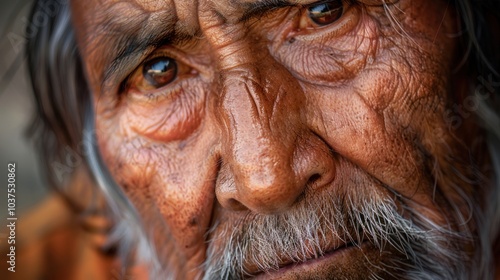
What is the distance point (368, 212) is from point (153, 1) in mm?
730

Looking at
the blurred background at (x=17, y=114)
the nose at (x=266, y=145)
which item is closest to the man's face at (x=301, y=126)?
the nose at (x=266, y=145)

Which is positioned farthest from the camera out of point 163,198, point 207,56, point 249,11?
point 163,198

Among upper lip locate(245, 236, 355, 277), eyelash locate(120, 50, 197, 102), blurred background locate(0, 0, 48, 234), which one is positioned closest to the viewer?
upper lip locate(245, 236, 355, 277)

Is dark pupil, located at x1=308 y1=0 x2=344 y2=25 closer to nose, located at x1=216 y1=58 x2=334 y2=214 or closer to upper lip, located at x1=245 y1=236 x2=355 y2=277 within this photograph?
nose, located at x1=216 y1=58 x2=334 y2=214

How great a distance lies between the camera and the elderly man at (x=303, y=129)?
150 cm

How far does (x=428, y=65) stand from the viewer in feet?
5.23

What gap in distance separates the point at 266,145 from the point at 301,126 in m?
0.12

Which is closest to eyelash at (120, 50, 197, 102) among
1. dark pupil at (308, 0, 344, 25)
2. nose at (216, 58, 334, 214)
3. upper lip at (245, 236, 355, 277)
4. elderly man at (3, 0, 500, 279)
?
elderly man at (3, 0, 500, 279)

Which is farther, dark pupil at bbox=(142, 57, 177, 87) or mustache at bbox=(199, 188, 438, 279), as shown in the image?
dark pupil at bbox=(142, 57, 177, 87)

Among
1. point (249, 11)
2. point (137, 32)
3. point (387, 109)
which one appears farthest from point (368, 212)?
point (137, 32)

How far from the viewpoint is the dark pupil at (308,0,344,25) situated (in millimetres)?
1569

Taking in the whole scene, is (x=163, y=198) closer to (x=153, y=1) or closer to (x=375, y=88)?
(x=153, y=1)

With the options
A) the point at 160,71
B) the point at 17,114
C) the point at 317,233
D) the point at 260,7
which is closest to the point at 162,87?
the point at 160,71

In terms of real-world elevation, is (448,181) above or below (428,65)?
below
